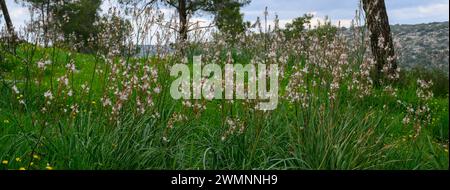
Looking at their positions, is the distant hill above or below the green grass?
above

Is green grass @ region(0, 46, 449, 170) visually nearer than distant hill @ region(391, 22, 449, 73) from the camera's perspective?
Yes

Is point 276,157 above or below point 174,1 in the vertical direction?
below

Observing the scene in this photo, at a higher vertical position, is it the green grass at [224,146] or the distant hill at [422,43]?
the distant hill at [422,43]

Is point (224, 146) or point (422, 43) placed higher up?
point (422, 43)

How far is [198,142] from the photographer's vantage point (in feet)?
16.8

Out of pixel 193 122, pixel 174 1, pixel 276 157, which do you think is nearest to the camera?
pixel 276 157

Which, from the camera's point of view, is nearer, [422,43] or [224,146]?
[224,146]

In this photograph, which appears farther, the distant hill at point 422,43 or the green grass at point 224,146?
the distant hill at point 422,43

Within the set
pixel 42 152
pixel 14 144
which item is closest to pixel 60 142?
pixel 42 152
